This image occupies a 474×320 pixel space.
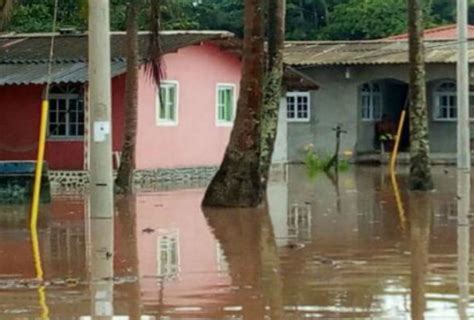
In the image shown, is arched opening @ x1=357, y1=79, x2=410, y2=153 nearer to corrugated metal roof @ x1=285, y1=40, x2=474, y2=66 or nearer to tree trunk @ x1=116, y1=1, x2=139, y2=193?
corrugated metal roof @ x1=285, y1=40, x2=474, y2=66

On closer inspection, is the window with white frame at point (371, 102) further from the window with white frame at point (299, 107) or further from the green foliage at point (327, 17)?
the green foliage at point (327, 17)

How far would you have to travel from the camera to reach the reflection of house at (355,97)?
144ft

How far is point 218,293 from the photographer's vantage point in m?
11.3

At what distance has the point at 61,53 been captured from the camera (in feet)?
102

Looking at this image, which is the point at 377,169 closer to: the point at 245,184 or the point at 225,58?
the point at 225,58

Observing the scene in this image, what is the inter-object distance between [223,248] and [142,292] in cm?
378

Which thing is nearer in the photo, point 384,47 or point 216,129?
point 216,129

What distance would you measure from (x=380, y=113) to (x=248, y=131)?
2670 centimetres

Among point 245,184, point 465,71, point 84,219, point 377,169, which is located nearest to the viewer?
point 84,219

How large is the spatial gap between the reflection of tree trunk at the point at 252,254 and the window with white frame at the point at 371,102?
25.6 metres

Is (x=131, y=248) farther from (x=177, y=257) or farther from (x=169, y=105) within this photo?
(x=169, y=105)

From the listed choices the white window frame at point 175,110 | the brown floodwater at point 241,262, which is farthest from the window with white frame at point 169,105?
the brown floodwater at point 241,262

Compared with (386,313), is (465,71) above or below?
above

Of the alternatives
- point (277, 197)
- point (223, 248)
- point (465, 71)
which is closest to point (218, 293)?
point (223, 248)
